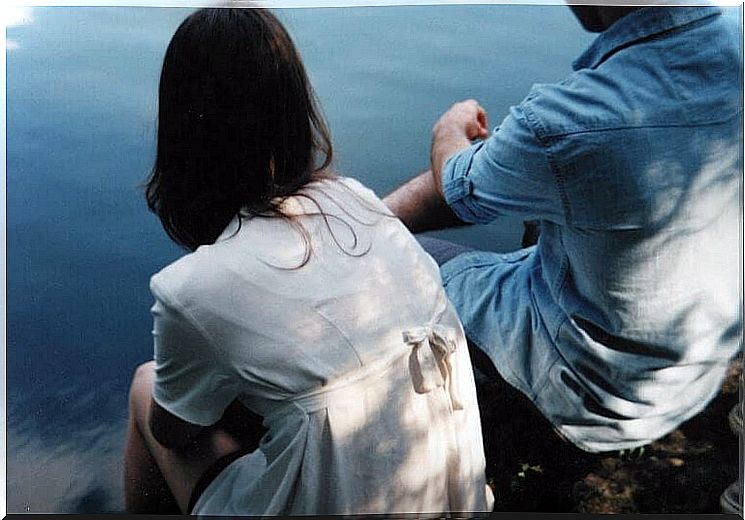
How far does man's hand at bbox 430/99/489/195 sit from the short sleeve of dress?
82cm

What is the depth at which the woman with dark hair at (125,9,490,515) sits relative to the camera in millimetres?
3191

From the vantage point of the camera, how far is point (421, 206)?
3.39 m

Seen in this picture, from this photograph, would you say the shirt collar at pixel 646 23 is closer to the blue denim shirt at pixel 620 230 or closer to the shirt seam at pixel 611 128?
the blue denim shirt at pixel 620 230

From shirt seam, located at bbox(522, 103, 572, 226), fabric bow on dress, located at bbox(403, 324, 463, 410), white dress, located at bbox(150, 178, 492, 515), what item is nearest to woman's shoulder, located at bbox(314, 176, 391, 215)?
white dress, located at bbox(150, 178, 492, 515)

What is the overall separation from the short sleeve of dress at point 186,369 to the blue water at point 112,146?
85mm

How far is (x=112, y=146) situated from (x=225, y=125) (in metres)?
0.34

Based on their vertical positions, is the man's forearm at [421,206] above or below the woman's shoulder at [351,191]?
below

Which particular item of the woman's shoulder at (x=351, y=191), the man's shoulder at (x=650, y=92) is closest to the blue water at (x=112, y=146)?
the woman's shoulder at (x=351, y=191)

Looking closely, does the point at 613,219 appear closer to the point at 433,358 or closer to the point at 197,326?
the point at 433,358

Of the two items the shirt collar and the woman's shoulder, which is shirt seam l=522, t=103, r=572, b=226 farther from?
the woman's shoulder

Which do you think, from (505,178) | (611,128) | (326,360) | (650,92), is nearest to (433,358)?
(326,360)

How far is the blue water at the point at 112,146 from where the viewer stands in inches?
131

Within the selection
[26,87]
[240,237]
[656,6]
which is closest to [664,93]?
[656,6]

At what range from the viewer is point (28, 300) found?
340 centimetres
